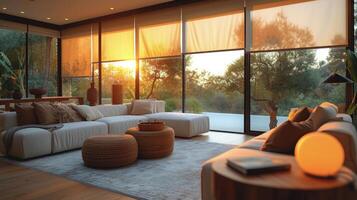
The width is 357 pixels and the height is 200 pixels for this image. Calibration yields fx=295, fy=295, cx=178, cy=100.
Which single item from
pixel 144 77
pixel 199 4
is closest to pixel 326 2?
pixel 199 4

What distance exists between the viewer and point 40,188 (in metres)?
3.03

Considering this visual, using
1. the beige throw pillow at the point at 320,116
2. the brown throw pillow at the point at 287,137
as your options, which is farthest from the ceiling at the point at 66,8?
the brown throw pillow at the point at 287,137

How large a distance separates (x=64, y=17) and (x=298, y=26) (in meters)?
6.19

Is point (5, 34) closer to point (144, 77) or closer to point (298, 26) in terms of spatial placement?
point (144, 77)

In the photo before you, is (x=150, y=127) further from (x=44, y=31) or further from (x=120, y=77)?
(x=44, y=31)

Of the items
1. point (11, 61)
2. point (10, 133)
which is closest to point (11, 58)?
point (11, 61)

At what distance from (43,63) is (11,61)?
3.11 ft

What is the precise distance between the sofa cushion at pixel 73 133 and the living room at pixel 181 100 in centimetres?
2

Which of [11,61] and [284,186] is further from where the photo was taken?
[11,61]

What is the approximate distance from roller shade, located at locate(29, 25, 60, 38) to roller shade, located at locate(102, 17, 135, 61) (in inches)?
76.9

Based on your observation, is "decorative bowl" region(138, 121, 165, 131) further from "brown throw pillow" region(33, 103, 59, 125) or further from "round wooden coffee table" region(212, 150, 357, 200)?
"round wooden coffee table" region(212, 150, 357, 200)

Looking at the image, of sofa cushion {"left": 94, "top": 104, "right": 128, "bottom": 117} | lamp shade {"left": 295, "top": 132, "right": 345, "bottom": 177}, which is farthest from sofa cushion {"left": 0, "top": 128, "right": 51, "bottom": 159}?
lamp shade {"left": 295, "top": 132, "right": 345, "bottom": 177}

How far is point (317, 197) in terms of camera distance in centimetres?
139

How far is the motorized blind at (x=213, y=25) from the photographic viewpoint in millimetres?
6234
